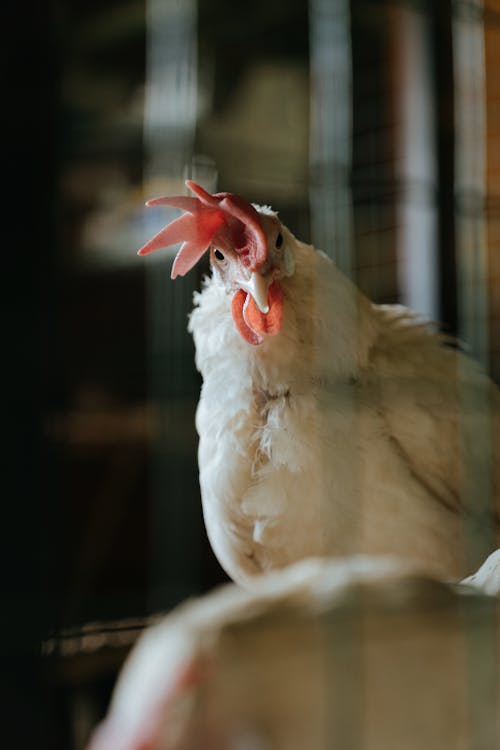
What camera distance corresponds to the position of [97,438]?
2.77 metres

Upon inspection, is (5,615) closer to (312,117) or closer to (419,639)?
(419,639)

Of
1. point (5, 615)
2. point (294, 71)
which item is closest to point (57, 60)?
point (5, 615)

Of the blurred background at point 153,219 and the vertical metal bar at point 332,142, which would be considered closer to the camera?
the blurred background at point 153,219

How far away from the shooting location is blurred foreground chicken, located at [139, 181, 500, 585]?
1228 mm

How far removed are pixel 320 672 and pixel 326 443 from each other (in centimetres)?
70

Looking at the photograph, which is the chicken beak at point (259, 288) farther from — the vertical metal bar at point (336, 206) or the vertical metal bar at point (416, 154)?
the vertical metal bar at point (416, 154)

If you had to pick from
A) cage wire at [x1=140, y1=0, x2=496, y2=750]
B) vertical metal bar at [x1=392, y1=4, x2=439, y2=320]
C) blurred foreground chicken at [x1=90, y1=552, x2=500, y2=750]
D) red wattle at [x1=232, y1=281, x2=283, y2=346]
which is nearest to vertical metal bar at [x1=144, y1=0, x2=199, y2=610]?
cage wire at [x1=140, y1=0, x2=496, y2=750]

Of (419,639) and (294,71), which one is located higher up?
(294,71)

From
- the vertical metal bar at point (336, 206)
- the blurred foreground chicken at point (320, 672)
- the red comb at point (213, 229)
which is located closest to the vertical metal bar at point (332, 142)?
the vertical metal bar at point (336, 206)

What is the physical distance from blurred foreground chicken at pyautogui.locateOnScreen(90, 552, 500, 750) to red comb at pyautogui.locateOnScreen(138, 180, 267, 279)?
24.6 inches

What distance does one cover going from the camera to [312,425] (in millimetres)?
1239

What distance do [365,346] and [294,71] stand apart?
1.52 meters

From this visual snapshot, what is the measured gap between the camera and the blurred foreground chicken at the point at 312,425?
1.23 m

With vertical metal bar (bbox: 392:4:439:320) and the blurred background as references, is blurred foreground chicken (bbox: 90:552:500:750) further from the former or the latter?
vertical metal bar (bbox: 392:4:439:320)
